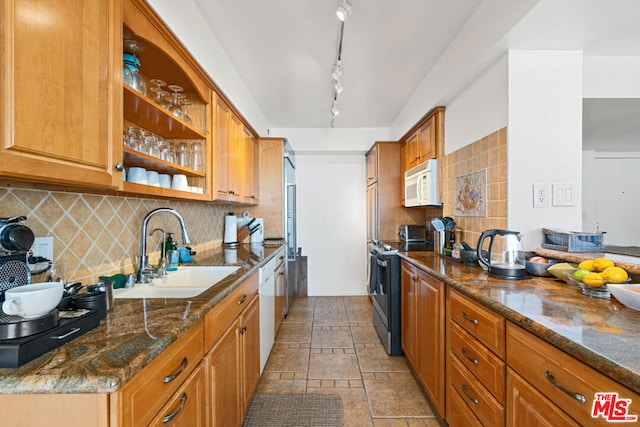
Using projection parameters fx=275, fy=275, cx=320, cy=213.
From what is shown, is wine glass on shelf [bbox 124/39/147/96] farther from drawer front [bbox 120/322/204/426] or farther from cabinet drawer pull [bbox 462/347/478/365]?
cabinet drawer pull [bbox 462/347/478/365]

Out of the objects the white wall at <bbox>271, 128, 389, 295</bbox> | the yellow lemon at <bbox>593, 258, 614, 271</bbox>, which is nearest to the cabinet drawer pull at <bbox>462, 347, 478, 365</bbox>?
the yellow lemon at <bbox>593, 258, 614, 271</bbox>

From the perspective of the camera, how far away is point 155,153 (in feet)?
5.11

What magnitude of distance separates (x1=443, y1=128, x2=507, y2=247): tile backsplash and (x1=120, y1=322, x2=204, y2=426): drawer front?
6.15 ft

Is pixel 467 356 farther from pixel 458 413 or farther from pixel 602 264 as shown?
pixel 602 264

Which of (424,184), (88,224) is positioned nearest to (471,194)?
(424,184)

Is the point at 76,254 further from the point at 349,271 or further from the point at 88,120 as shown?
the point at 349,271

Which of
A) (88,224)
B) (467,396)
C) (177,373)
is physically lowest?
(467,396)

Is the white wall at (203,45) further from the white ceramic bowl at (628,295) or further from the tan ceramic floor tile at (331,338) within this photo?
the tan ceramic floor tile at (331,338)

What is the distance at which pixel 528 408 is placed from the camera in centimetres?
95

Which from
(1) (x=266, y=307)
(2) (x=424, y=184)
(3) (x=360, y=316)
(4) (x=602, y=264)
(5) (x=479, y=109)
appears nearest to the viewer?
(4) (x=602, y=264)

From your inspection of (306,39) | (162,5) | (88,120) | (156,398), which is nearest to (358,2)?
(306,39)

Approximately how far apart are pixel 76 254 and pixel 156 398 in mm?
836

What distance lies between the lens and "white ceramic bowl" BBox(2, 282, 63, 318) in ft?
2.34

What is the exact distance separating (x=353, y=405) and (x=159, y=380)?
5.20 feet
